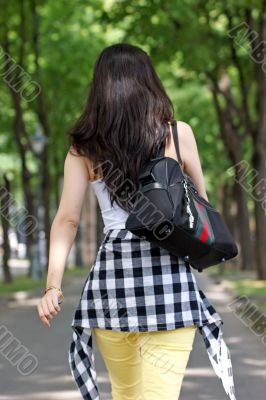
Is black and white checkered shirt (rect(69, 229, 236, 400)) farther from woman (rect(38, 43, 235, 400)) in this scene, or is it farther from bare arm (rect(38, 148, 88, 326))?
bare arm (rect(38, 148, 88, 326))

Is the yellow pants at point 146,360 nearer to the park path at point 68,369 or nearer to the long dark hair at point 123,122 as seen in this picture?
the long dark hair at point 123,122

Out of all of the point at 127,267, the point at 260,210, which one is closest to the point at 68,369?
the point at 127,267

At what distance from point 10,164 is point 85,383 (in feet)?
147

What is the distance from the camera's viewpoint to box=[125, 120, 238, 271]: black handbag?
3.44 m

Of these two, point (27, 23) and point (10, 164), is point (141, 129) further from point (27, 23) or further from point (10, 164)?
point (10, 164)

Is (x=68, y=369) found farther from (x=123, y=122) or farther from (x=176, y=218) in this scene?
(x=176, y=218)

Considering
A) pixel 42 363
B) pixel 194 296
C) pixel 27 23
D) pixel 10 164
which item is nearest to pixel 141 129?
pixel 194 296

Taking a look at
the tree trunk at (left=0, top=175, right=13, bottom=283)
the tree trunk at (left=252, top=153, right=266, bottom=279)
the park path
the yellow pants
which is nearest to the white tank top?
the yellow pants

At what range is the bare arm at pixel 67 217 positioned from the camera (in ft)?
12.0

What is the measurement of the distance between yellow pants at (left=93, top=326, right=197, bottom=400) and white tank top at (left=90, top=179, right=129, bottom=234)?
1.19 feet

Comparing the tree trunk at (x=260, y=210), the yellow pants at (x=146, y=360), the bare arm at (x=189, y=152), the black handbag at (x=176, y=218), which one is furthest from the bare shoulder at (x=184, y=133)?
the tree trunk at (x=260, y=210)

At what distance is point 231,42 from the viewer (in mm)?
23703

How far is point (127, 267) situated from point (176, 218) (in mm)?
265

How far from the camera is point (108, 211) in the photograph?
12.1 ft
